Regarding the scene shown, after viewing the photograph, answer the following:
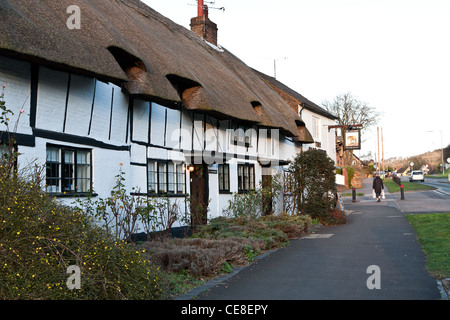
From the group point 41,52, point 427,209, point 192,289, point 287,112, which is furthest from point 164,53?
point 427,209

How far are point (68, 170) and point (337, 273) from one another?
5501mm

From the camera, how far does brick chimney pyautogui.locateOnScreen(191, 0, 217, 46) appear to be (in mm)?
22188

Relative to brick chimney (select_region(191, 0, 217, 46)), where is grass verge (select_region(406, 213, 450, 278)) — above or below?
below

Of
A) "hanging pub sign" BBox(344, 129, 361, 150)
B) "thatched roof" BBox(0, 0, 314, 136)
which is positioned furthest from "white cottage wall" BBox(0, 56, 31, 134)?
"hanging pub sign" BBox(344, 129, 361, 150)

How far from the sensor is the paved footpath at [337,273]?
6.49 m

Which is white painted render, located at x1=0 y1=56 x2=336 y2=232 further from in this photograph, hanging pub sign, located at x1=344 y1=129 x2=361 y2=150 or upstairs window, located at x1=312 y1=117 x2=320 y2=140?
hanging pub sign, located at x1=344 y1=129 x2=361 y2=150

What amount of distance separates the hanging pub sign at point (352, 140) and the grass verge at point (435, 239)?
17.1m

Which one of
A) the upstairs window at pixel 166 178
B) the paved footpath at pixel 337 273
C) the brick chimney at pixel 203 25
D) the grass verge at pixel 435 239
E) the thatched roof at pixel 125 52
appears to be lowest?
the paved footpath at pixel 337 273

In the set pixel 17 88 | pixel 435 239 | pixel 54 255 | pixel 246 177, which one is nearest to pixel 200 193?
pixel 246 177

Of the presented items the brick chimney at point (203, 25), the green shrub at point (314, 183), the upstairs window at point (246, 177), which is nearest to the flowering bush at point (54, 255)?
the upstairs window at point (246, 177)

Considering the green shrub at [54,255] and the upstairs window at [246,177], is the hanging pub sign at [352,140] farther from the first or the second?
the green shrub at [54,255]

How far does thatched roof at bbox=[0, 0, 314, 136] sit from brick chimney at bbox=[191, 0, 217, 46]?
14.0ft

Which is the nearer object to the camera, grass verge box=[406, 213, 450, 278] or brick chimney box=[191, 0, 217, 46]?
grass verge box=[406, 213, 450, 278]
